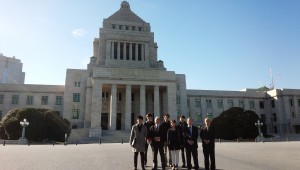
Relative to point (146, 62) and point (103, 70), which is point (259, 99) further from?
point (103, 70)

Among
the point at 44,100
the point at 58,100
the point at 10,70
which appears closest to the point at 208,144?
the point at 58,100

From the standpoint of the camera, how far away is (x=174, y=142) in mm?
9430

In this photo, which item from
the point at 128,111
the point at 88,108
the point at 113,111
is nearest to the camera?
the point at 113,111

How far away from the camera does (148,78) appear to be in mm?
46094

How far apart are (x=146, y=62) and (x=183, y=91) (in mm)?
11232

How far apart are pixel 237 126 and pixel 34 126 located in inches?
1239

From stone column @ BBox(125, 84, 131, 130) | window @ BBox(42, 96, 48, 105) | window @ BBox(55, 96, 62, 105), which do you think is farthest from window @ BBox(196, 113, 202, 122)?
window @ BBox(42, 96, 48, 105)

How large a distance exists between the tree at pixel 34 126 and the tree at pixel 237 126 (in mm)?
25282

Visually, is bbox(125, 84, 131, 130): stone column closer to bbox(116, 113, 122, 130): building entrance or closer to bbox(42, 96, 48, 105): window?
bbox(116, 113, 122, 130): building entrance

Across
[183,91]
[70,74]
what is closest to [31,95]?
[70,74]

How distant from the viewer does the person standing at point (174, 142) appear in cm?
935

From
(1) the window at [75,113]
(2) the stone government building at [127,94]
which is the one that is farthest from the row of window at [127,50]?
(1) the window at [75,113]

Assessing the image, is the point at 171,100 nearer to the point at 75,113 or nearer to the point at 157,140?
the point at 75,113

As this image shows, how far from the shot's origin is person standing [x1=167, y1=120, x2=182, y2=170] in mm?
9354
